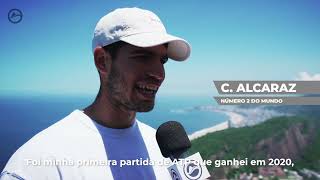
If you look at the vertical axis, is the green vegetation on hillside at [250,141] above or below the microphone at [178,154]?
below

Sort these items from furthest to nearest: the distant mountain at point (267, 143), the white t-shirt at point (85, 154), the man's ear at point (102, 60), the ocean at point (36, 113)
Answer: the distant mountain at point (267, 143), the ocean at point (36, 113), the man's ear at point (102, 60), the white t-shirt at point (85, 154)

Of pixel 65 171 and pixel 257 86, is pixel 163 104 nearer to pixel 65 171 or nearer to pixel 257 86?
pixel 257 86

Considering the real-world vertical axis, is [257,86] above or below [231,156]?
above

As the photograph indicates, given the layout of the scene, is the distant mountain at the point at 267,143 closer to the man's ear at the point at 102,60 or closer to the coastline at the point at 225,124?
the coastline at the point at 225,124

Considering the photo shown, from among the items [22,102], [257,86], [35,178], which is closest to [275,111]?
[257,86]

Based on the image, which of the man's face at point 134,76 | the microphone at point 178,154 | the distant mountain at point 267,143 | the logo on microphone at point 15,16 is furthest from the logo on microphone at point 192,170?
the logo on microphone at point 15,16

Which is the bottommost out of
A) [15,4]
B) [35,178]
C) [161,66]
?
[35,178]

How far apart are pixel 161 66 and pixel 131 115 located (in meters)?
0.14

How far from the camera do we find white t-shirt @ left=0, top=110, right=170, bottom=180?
79cm

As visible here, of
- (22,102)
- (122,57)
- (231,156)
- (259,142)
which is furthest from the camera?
(259,142)

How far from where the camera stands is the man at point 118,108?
0.87m

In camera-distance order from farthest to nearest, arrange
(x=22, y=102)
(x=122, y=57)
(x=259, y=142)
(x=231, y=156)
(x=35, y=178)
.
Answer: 1. (x=259, y=142)
2. (x=231, y=156)
3. (x=22, y=102)
4. (x=122, y=57)
5. (x=35, y=178)

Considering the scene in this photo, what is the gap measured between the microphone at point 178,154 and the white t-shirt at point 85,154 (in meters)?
0.03

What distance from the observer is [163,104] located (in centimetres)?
193
